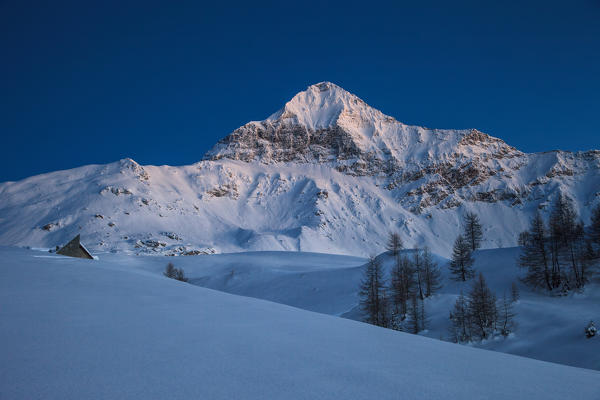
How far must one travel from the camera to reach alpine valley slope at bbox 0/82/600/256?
340 ft

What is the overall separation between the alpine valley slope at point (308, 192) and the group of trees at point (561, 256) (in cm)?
7851

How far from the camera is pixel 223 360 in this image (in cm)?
281

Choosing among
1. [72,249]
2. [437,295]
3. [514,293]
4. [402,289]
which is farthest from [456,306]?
[72,249]

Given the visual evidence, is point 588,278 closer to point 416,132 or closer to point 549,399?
point 549,399

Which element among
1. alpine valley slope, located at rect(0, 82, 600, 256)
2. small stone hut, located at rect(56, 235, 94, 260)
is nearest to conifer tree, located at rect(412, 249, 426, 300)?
small stone hut, located at rect(56, 235, 94, 260)

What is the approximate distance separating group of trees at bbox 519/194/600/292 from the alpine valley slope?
258 ft

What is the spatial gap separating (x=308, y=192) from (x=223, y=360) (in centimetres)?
14033

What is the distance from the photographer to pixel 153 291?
6414mm

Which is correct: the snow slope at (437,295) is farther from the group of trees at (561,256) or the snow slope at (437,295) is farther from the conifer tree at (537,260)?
the group of trees at (561,256)

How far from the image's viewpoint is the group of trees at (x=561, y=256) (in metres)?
27.3

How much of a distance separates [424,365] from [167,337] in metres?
2.55

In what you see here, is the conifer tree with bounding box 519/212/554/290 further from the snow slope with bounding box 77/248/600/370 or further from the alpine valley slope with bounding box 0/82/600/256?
the alpine valley slope with bounding box 0/82/600/256

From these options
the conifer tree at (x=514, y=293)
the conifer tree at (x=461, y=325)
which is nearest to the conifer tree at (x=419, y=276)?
the conifer tree at (x=461, y=325)

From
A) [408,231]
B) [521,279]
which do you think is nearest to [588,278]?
[521,279]
